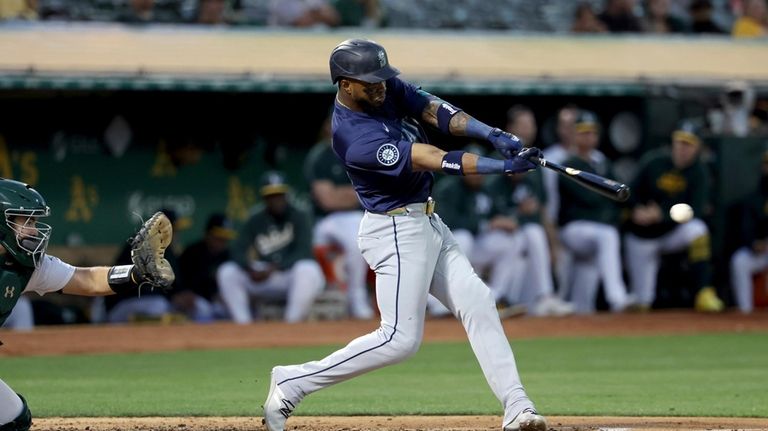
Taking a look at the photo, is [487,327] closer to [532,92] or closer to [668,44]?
[532,92]

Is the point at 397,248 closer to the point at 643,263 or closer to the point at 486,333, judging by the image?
the point at 486,333

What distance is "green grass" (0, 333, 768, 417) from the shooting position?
265 inches

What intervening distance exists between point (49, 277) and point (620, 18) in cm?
929

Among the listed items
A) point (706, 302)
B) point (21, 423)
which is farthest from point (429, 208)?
point (706, 302)

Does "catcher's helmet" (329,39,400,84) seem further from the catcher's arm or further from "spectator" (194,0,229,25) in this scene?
"spectator" (194,0,229,25)

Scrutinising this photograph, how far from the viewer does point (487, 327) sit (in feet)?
17.7

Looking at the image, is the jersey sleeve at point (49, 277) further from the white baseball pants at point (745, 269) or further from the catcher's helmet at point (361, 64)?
the white baseball pants at point (745, 269)

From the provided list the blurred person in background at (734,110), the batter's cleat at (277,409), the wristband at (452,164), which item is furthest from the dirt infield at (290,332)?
the wristband at (452,164)

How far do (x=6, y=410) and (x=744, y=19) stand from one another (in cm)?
1070

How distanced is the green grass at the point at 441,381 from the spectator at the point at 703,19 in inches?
168

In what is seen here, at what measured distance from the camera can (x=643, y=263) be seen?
12.4 m

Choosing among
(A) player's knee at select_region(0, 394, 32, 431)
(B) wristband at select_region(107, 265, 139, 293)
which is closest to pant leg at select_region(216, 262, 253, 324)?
(B) wristband at select_region(107, 265, 139, 293)

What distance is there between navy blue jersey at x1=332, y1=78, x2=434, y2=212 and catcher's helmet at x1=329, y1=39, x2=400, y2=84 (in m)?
0.19

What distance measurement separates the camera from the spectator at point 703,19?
1385 cm
